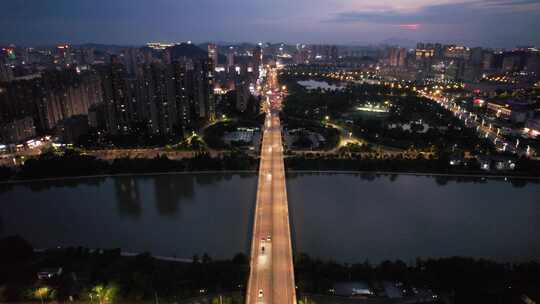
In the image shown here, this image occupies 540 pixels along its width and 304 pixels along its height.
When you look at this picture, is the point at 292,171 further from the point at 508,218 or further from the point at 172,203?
the point at 508,218

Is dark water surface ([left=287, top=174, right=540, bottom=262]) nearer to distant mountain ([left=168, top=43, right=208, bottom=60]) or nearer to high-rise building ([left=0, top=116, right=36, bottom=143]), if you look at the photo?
high-rise building ([left=0, top=116, right=36, bottom=143])

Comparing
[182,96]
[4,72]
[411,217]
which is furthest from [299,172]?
[4,72]

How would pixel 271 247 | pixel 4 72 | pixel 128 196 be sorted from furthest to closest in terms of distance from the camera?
pixel 4 72, pixel 128 196, pixel 271 247

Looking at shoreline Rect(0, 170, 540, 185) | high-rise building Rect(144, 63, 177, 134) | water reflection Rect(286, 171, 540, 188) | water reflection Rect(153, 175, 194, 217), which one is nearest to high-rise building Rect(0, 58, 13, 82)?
high-rise building Rect(144, 63, 177, 134)

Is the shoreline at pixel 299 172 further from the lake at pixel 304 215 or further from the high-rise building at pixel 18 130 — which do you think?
the high-rise building at pixel 18 130

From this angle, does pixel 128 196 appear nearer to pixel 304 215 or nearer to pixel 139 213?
pixel 139 213

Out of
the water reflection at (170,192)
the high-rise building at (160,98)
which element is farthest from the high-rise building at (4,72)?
the water reflection at (170,192)
